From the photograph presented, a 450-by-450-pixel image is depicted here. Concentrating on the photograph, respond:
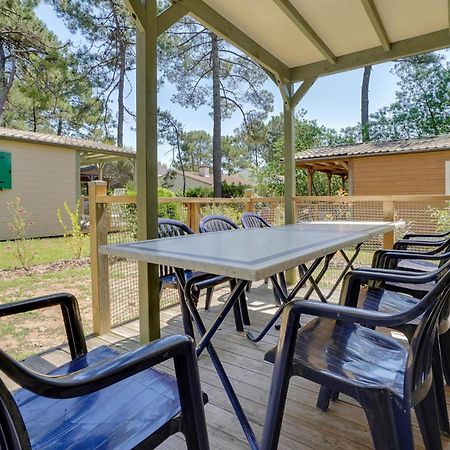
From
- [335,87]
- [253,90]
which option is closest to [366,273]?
[253,90]

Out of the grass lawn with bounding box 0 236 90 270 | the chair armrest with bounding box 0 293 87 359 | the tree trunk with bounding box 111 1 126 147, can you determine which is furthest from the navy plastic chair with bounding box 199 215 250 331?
the tree trunk with bounding box 111 1 126 147

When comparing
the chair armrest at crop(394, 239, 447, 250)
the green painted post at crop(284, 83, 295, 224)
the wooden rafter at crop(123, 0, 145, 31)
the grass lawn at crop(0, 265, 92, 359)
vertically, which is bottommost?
the grass lawn at crop(0, 265, 92, 359)

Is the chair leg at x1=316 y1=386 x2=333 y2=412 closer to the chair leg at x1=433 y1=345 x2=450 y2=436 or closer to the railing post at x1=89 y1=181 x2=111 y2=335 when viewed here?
the chair leg at x1=433 y1=345 x2=450 y2=436

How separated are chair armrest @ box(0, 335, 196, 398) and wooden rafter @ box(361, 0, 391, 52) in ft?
9.75

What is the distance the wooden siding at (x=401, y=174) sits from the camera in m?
9.36

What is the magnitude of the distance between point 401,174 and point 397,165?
28cm

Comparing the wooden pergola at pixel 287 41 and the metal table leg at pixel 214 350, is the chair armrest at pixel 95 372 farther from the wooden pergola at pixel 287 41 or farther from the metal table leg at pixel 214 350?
the wooden pergola at pixel 287 41

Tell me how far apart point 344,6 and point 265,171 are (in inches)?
465

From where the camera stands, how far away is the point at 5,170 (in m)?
8.85

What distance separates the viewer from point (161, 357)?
84 cm

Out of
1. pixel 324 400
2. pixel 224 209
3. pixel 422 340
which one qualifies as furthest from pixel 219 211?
pixel 422 340

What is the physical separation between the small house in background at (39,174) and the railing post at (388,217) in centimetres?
869

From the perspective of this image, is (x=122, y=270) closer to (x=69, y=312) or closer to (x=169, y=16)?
(x=69, y=312)

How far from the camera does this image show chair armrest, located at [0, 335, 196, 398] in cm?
63
